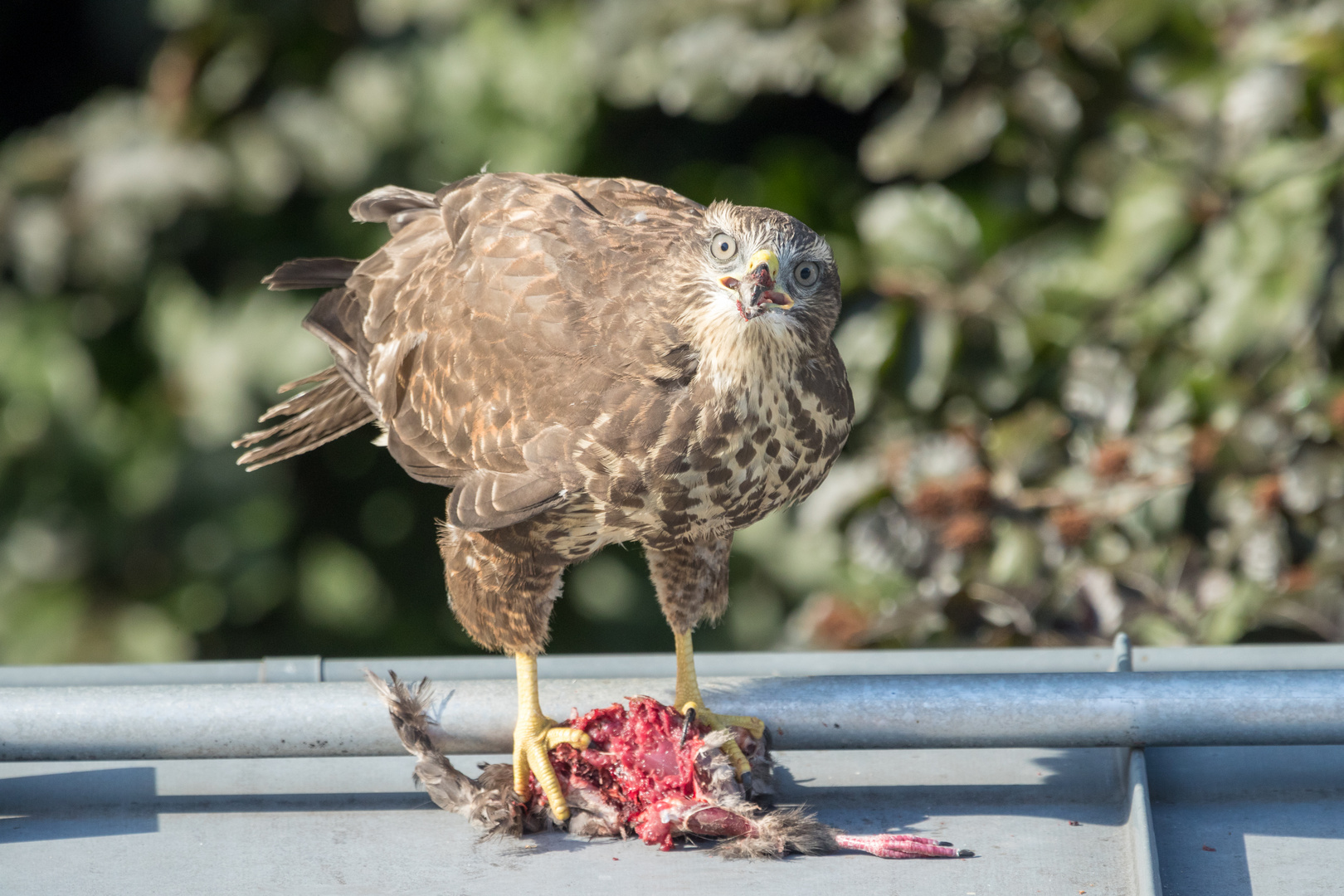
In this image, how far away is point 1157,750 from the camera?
90.9 inches

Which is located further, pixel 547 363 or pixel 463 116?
pixel 463 116

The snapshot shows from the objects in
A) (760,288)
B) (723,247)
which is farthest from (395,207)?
(760,288)

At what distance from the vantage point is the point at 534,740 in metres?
2.30

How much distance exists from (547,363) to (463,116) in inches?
84.2

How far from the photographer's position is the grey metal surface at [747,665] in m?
2.62

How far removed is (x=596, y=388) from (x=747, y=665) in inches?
33.6

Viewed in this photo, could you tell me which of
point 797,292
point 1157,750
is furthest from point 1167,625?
point 797,292

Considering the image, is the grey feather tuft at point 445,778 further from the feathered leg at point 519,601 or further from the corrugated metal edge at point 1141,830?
the corrugated metal edge at point 1141,830

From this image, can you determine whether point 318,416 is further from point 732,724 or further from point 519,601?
point 732,724

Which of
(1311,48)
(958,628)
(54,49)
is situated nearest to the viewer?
(1311,48)

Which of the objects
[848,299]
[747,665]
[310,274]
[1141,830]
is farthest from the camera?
[848,299]

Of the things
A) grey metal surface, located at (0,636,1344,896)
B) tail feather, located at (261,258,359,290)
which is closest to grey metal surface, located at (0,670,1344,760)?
grey metal surface, located at (0,636,1344,896)

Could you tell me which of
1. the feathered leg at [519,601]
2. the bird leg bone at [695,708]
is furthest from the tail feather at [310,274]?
the bird leg bone at [695,708]

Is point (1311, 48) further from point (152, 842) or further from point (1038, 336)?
point (152, 842)
